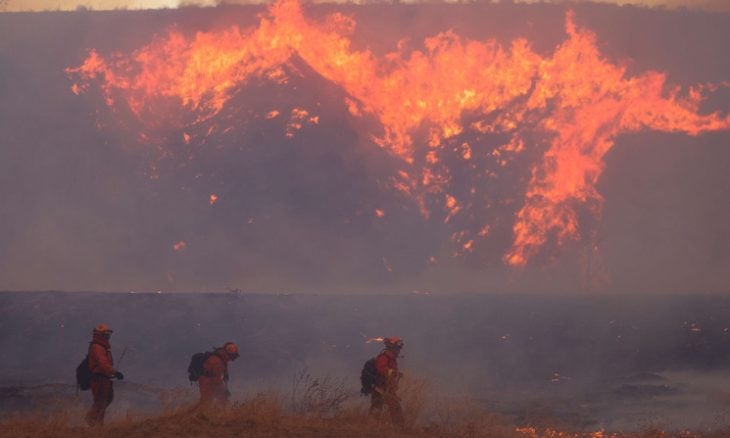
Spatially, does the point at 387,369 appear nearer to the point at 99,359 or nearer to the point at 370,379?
the point at 370,379

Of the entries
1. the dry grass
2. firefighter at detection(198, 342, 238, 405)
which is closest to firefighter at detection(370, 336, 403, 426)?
the dry grass

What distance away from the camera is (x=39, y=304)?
123 m

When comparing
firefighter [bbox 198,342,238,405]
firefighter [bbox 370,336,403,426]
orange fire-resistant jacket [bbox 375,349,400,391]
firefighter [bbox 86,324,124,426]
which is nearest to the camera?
firefighter [bbox 86,324,124,426]

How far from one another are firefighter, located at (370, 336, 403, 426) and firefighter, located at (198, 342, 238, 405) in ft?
8.33

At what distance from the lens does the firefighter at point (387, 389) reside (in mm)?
13938

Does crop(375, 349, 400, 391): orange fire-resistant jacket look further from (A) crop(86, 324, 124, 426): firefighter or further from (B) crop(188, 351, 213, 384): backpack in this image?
(A) crop(86, 324, 124, 426): firefighter

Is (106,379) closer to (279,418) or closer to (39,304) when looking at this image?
(279,418)

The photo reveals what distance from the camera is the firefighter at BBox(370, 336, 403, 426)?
1394cm

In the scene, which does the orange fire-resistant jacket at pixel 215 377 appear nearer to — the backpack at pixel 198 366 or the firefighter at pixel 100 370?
the backpack at pixel 198 366

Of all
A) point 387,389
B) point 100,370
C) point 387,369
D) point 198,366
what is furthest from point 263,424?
point 198,366

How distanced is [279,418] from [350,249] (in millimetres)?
176378

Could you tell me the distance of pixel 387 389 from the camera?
14.0m

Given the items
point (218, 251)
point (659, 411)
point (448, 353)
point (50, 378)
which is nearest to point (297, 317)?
point (448, 353)

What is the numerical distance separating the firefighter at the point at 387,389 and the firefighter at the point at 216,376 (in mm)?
2539
